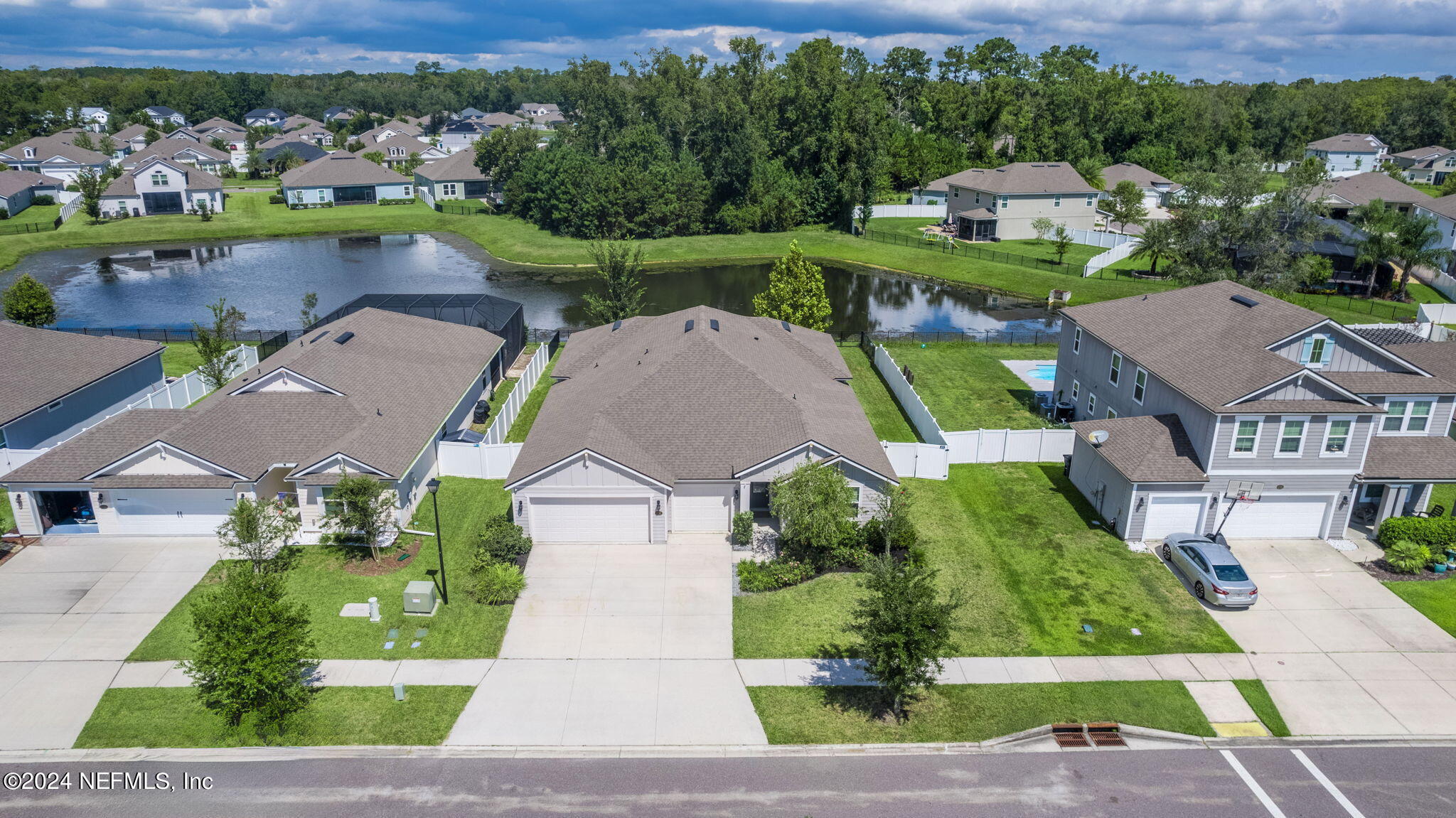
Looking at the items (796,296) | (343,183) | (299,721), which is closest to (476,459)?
(299,721)

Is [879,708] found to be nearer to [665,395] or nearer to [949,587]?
[949,587]

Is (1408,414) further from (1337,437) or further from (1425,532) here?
(1337,437)

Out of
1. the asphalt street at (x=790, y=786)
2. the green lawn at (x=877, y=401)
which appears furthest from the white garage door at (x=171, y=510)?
the green lawn at (x=877, y=401)

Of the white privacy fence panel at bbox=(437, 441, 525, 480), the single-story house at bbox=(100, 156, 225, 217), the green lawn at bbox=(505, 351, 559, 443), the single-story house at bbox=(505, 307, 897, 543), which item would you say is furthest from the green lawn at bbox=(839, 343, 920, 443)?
the single-story house at bbox=(100, 156, 225, 217)

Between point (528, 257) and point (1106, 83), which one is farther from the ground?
point (1106, 83)

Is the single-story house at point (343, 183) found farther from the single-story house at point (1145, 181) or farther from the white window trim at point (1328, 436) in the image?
the white window trim at point (1328, 436)

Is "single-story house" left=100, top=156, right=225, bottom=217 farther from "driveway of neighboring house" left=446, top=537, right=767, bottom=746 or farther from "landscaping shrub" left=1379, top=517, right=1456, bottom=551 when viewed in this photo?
"landscaping shrub" left=1379, top=517, right=1456, bottom=551

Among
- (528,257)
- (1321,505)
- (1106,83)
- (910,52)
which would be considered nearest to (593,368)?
(1321,505)
